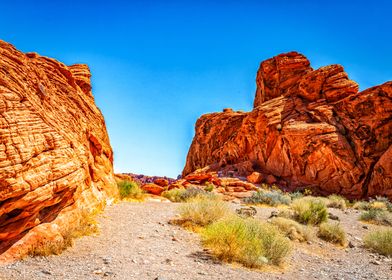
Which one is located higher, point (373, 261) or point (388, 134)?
point (388, 134)

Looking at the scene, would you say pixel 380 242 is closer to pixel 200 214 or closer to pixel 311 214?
pixel 311 214

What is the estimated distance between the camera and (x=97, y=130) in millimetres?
12398

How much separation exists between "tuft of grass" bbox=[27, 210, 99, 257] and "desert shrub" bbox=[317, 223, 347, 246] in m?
7.63

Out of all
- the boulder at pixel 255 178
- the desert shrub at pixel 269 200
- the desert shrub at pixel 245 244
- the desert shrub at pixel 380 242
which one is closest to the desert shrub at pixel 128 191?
the desert shrub at pixel 269 200

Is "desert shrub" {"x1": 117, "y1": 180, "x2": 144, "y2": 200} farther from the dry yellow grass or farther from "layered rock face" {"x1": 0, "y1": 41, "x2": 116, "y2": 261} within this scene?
the dry yellow grass

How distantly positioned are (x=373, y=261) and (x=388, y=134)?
66.2 ft

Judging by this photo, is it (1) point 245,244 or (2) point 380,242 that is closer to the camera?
(1) point 245,244

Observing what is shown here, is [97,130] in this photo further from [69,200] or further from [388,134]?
[388,134]

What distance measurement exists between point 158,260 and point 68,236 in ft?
7.15

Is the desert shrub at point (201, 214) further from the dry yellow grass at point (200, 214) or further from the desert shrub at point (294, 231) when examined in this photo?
the desert shrub at point (294, 231)

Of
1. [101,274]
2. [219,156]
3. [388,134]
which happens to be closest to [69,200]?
[101,274]

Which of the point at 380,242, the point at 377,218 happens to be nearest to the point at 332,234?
the point at 380,242

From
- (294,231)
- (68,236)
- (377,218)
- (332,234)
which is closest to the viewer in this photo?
(68,236)

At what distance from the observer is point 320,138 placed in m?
26.0
